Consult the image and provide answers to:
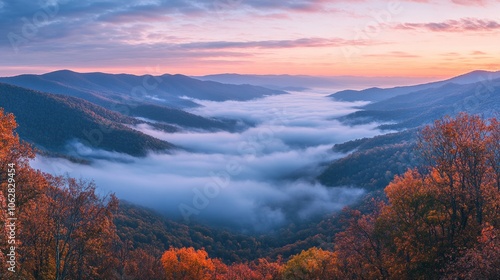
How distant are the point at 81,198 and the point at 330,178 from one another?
147420 millimetres

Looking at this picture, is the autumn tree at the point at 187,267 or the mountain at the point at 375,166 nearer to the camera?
the autumn tree at the point at 187,267

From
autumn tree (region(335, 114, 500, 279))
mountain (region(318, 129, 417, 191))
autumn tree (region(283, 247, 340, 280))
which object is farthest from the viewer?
mountain (region(318, 129, 417, 191))

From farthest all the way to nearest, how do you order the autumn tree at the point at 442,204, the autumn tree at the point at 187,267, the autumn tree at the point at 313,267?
the autumn tree at the point at 187,267, the autumn tree at the point at 313,267, the autumn tree at the point at 442,204

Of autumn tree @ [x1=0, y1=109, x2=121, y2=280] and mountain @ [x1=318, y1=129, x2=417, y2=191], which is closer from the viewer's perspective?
autumn tree @ [x1=0, y1=109, x2=121, y2=280]

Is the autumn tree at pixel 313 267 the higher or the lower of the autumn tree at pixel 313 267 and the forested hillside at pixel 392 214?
the lower

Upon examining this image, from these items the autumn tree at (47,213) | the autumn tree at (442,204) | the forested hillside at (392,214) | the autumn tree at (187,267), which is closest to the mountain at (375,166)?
the autumn tree at (187,267)

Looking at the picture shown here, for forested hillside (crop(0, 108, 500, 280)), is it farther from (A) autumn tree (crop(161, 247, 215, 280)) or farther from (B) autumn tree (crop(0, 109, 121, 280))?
(A) autumn tree (crop(161, 247, 215, 280))

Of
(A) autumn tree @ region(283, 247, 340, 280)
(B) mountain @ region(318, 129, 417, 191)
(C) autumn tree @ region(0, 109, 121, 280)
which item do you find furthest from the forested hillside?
(B) mountain @ region(318, 129, 417, 191)

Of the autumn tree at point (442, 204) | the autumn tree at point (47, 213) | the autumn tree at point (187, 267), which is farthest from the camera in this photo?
the autumn tree at point (187, 267)

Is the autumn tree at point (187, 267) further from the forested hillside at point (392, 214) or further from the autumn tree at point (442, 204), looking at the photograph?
the autumn tree at point (442, 204)

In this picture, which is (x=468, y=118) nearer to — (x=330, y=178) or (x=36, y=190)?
(x=36, y=190)

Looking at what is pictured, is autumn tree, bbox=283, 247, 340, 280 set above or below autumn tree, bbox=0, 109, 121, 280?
below

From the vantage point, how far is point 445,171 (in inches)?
822

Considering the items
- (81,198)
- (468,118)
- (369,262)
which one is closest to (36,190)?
(81,198)
